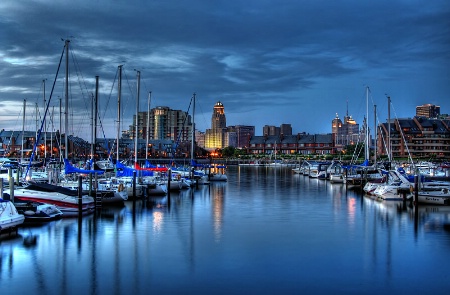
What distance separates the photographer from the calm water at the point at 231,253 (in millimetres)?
25719

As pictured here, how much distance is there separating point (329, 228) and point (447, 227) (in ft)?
29.3

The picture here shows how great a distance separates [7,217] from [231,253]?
14224mm

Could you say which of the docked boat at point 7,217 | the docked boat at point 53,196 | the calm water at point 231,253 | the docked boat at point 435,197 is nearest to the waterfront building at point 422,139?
the docked boat at point 435,197

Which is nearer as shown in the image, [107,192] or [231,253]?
[231,253]

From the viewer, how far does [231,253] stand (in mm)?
32531

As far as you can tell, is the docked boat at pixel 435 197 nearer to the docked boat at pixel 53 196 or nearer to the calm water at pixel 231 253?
the calm water at pixel 231 253

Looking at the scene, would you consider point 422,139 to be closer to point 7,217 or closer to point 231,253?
point 231,253

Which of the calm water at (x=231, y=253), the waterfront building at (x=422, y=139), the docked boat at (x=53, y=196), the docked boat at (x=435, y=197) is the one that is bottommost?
the calm water at (x=231, y=253)

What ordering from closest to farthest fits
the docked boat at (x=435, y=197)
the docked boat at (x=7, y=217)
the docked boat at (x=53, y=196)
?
the docked boat at (x=7, y=217)
the docked boat at (x=53, y=196)
the docked boat at (x=435, y=197)

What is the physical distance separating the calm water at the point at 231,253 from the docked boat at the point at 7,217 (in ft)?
3.55

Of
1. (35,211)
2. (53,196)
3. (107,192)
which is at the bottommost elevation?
(35,211)

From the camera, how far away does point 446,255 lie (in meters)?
32.5

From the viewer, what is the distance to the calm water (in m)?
25.7

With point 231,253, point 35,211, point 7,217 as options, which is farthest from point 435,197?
point 7,217
